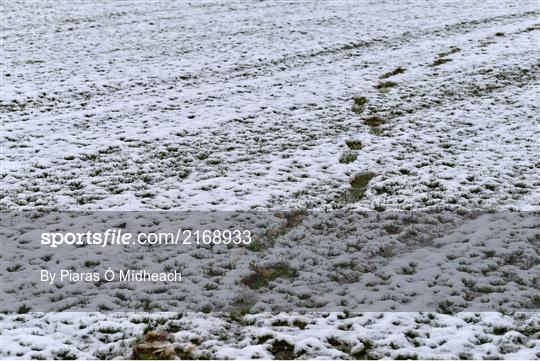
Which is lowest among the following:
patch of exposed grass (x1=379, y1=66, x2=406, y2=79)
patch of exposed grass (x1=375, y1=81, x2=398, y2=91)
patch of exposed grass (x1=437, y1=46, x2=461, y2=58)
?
patch of exposed grass (x1=375, y1=81, x2=398, y2=91)

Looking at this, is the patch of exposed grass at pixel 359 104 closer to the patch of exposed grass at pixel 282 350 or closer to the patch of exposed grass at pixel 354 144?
the patch of exposed grass at pixel 354 144

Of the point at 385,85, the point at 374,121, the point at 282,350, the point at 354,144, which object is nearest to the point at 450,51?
the point at 385,85

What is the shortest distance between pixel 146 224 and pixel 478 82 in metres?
16.0

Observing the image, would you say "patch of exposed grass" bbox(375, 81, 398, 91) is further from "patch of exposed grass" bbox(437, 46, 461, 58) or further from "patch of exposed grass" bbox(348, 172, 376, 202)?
"patch of exposed grass" bbox(348, 172, 376, 202)

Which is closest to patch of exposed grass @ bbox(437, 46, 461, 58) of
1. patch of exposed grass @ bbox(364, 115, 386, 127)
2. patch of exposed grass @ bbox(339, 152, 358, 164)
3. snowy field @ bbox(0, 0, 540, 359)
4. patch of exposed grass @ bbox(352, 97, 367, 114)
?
snowy field @ bbox(0, 0, 540, 359)

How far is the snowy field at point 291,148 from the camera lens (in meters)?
8.48

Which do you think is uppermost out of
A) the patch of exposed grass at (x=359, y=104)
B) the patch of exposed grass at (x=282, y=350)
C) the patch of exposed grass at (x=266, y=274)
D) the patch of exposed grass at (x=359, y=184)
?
the patch of exposed grass at (x=359, y=104)

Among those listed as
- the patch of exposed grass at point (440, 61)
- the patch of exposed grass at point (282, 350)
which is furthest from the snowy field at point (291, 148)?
the patch of exposed grass at point (440, 61)

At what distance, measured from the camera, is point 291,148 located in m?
16.1

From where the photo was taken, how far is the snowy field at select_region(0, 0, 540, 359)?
848cm

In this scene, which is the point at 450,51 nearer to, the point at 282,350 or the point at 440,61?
the point at 440,61

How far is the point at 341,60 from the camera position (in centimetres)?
2539

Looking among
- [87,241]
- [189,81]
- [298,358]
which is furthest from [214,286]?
[189,81]

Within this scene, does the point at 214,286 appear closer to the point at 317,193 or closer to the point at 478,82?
the point at 317,193
